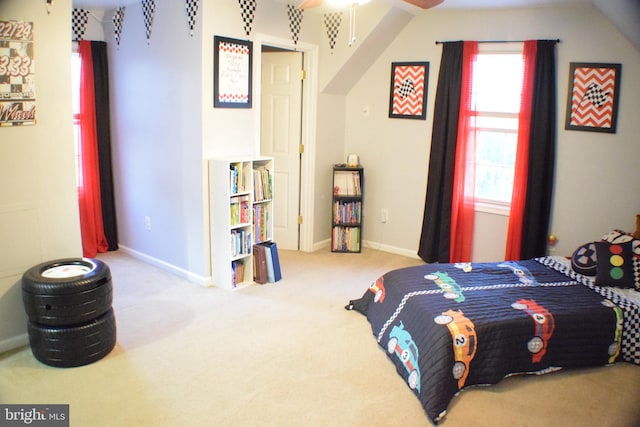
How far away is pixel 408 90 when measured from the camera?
5.08 m

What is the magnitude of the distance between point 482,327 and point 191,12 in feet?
10.2

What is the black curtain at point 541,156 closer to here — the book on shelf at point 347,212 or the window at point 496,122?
the window at point 496,122

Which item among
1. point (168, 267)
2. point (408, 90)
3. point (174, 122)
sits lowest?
point (168, 267)

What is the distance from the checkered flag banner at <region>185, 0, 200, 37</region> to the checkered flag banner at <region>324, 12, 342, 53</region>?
1.53m

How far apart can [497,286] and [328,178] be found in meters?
2.50

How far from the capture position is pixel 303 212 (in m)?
5.36

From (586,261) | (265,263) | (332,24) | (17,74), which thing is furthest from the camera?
(332,24)

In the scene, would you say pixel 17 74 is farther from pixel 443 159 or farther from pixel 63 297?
pixel 443 159

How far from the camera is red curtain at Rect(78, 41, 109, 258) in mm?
4801

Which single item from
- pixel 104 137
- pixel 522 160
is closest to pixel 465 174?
pixel 522 160

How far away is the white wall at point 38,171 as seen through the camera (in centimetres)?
309

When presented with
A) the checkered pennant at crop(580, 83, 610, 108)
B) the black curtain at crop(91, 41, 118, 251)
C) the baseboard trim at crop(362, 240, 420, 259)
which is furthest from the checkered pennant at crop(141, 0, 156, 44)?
the checkered pennant at crop(580, 83, 610, 108)

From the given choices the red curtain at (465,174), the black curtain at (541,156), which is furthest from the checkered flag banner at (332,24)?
the black curtain at (541,156)

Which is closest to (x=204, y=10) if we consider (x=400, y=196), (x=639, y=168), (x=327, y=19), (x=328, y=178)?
(x=327, y=19)
